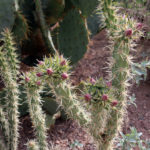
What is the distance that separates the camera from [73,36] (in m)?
2.61

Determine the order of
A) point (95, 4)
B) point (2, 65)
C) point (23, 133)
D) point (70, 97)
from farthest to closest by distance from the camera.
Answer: point (23, 133)
point (95, 4)
point (2, 65)
point (70, 97)

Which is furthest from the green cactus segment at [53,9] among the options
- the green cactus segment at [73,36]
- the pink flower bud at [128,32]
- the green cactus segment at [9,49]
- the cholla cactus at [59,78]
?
the pink flower bud at [128,32]

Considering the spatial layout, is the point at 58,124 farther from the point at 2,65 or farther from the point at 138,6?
the point at 138,6

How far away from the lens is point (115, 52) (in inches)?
58.3

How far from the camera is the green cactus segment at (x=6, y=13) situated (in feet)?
7.00

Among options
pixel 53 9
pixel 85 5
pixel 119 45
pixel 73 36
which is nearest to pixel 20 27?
pixel 53 9

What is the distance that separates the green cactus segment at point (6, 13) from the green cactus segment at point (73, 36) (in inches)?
22.7

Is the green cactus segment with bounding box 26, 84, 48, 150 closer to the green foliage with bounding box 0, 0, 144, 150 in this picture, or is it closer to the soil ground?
the green foliage with bounding box 0, 0, 144, 150

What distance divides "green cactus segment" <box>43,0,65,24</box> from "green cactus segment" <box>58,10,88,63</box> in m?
0.09

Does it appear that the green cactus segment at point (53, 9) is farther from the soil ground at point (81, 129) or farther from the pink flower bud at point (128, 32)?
the pink flower bud at point (128, 32)

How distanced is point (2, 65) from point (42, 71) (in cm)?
62

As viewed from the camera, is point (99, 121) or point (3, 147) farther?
point (3, 147)

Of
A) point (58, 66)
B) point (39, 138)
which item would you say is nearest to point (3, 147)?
point (39, 138)

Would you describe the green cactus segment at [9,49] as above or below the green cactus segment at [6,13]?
below
